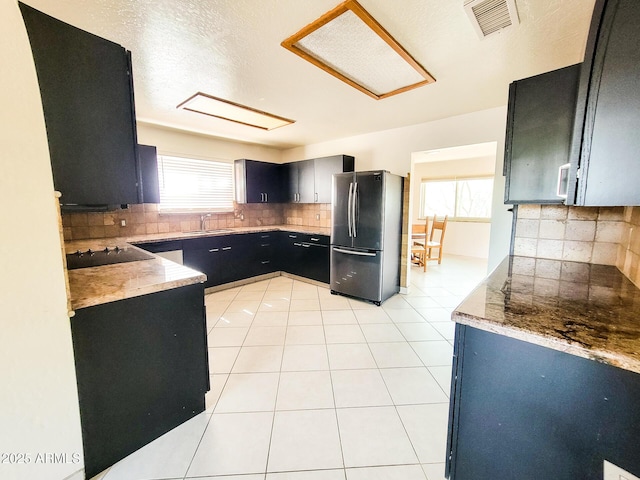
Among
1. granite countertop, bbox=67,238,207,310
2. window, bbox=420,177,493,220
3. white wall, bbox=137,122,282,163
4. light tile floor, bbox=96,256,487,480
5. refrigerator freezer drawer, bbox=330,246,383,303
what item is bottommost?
light tile floor, bbox=96,256,487,480

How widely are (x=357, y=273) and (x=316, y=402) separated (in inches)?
76.7

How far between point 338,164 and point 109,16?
2.94 metres

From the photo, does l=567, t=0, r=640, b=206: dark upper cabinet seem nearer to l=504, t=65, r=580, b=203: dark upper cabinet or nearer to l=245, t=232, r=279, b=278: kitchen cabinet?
l=504, t=65, r=580, b=203: dark upper cabinet

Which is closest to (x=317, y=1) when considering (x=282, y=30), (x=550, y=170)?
(x=282, y=30)

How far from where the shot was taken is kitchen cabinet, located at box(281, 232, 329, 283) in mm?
3990

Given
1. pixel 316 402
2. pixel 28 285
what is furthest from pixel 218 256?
pixel 28 285

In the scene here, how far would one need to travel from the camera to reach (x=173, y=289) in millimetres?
1455

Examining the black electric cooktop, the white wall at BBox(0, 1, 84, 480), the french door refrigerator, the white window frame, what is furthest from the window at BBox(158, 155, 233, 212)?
the white window frame

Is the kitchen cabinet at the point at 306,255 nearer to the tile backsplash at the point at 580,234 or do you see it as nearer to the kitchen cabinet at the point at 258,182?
the kitchen cabinet at the point at 258,182

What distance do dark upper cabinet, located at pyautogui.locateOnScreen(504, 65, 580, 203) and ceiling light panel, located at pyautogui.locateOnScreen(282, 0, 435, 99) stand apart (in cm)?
82

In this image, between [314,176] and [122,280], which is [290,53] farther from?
[314,176]

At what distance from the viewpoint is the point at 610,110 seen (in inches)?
32.8

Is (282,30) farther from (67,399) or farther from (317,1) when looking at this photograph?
(67,399)

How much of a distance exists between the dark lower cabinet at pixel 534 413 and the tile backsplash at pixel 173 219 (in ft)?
12.4
